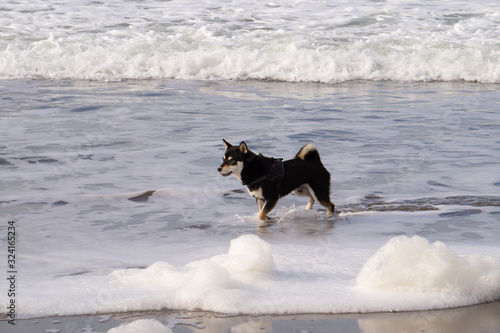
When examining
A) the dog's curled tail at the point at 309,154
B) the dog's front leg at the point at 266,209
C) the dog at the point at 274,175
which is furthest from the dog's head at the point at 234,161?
the dog's curled tail at the point at 309,154

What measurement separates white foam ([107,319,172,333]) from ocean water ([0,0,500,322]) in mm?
364

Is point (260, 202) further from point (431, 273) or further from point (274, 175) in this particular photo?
point (431, 273)

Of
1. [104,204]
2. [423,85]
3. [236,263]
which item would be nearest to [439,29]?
[423,85]

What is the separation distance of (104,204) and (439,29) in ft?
55.7

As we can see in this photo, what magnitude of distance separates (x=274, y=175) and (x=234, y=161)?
39 centimetres

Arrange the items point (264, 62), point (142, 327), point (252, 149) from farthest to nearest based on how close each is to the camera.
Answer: point (264, 62) < point (252, 149) < point (142, 327)

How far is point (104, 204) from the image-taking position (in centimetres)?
657

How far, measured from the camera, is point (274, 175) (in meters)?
6.35

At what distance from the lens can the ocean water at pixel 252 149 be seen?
412 centimetres

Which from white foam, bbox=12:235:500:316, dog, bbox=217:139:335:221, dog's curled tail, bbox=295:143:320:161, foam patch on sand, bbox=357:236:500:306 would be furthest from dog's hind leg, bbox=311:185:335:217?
foam patch on sand, bbox=357:236:500:306

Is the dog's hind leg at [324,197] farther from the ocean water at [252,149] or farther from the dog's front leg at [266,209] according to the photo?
the dog's front leg at [266,209]

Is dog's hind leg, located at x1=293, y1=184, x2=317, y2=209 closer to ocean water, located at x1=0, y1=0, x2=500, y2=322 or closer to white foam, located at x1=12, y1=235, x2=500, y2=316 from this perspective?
ocean water, located at x1=0, y1=0, x2=500, y2=322

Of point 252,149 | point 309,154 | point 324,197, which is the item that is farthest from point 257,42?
point 324,197

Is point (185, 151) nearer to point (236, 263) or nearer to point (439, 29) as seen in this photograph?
point (236, 263)
